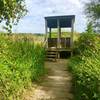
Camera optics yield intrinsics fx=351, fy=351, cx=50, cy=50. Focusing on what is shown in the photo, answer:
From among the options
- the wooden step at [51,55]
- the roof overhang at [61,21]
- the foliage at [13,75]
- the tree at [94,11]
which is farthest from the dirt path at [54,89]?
the tree at [94,11]

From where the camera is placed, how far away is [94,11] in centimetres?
4022

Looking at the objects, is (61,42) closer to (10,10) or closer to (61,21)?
(61,21)

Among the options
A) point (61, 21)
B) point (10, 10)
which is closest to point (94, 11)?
point (61, 21)

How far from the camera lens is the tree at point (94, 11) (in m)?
39.9

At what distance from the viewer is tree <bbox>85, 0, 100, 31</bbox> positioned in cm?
3991

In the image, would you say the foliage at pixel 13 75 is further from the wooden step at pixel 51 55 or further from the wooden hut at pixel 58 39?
the wooden hut at pixel 58 39

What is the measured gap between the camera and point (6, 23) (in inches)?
601

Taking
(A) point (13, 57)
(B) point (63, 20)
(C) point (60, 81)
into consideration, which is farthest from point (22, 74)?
(B) point (63, 20)

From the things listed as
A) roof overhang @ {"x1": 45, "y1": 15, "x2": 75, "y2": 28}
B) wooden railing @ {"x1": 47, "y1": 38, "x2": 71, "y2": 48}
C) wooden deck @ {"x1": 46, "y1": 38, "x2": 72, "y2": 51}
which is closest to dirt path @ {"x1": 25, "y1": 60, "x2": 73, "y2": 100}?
wooden deck @ {"x1": 46, "y1": 38, "x2": 72, "y2": 51}

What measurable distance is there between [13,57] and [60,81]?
2.39 meters

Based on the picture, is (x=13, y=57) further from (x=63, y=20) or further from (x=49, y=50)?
(x=63, y=20)

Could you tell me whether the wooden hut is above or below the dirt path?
above

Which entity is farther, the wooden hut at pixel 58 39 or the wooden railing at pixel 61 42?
the wooden railing at pixel 61 42

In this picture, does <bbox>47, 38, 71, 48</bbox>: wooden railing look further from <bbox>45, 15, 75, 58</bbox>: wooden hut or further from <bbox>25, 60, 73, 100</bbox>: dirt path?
<bbox>25, 60, 73, 100</bbox>: dirt path
